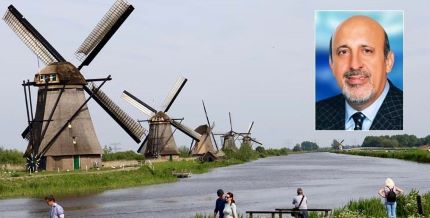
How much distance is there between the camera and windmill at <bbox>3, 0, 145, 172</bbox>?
161 ft

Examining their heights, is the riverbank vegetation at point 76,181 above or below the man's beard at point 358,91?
below

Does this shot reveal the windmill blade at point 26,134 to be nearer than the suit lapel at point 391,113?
No

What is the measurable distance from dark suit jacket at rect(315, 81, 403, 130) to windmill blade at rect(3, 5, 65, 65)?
3554 centimetres

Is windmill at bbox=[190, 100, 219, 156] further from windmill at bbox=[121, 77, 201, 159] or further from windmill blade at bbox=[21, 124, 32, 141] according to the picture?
windmill blade at bbox=[21, 124, 32, 141]

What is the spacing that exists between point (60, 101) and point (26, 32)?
5.47 metres

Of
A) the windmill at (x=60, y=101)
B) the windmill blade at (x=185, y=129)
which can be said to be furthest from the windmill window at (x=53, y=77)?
the windmill blade at (x=185, y=129)

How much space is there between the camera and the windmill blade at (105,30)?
50.8m

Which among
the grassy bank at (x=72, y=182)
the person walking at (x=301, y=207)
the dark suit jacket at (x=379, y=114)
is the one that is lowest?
the grassy bank at (x=72, y=182)

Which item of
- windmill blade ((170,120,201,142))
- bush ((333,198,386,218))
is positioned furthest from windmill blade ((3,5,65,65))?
windmill blade ((170,120,201,142))

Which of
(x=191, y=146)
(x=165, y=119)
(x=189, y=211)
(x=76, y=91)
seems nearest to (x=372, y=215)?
(x=189, y=211)

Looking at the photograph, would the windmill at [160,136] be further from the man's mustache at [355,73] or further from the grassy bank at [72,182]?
the man's mustache at [355,73]

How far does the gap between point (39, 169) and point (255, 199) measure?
20.2 m

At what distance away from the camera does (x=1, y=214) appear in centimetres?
3014

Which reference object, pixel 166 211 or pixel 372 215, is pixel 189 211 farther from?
pixel 372 215
